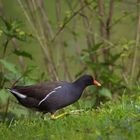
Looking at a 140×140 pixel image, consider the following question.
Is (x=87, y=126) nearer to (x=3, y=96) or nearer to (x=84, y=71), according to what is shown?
(x=3, y=96)

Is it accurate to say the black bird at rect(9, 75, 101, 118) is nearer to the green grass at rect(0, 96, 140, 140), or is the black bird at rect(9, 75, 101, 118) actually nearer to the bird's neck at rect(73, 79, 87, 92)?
the bird's neck at rect(73, 79, 87, 92)

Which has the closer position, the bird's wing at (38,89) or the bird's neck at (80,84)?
the bird's wing at (38,89)

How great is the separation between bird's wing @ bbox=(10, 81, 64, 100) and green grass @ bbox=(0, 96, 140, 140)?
59cm

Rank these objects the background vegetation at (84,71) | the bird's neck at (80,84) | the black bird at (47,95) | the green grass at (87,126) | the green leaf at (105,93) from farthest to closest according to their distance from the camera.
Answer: the green leaf at (105,93) < the bird's neck at (80,84) < the black bird at (47,95) < the background vegetation at (84,71) < the green grass at (87,126)

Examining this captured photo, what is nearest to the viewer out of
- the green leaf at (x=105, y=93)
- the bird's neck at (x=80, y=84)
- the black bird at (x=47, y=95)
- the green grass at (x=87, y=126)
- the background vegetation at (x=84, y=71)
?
the green grass at (x=87, y=126)

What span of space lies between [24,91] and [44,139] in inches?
94.5

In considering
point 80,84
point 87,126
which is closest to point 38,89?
point 80,84

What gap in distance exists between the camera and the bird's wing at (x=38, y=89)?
965cm

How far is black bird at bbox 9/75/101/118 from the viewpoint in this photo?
9609 millimetres

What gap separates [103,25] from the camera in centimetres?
1298

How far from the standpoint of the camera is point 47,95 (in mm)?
9648

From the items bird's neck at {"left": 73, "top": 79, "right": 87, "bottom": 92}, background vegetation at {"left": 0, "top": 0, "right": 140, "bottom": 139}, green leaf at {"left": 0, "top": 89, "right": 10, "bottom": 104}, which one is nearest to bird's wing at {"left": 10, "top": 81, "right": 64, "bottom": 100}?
green leaf at {"left": 0, "top": 89, "right": 10, "bottom": 104}

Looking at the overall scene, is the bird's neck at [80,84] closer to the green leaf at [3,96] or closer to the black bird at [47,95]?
the black bird at [47,95]

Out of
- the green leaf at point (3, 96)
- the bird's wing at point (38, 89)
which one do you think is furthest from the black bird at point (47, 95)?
the green leaf at point (3, 96)
